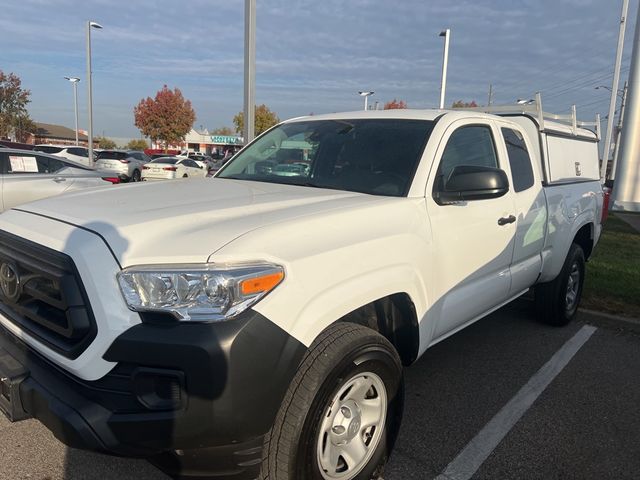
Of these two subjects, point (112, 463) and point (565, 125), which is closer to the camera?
point (112, 463)

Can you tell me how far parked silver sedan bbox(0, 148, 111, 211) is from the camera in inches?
321

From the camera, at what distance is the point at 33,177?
8562mm

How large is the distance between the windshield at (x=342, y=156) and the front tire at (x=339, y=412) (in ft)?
3.48

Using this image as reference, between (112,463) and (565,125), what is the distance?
534cm

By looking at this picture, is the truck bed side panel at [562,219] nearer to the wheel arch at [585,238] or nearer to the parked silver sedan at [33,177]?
the wheel arch at [585,238]

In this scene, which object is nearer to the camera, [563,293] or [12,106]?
[563,293]

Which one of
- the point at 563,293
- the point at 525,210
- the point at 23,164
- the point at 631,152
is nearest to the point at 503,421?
the point at 525,210

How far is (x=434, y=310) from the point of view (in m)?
3.01

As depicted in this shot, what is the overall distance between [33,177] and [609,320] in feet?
28.3

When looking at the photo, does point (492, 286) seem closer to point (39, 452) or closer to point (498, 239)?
point (498, 239)

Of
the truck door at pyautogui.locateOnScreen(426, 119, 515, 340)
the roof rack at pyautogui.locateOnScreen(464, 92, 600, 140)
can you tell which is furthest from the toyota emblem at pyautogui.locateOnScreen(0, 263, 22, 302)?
the roof rack at pyautogui.locateOnScreen(464, 92, 600, 140)

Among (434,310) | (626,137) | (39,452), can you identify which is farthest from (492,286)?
(626,137)

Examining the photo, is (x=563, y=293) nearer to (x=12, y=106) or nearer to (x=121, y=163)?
(x=121, y=163)

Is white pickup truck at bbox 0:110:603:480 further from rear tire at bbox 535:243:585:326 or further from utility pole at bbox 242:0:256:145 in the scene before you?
utility pole at bbox 242:0:256:145
